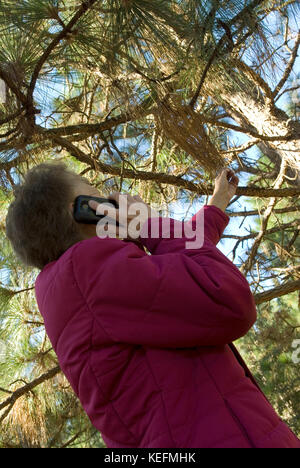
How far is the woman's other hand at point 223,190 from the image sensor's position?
831 mm

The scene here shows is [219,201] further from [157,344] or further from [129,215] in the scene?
[157,344]

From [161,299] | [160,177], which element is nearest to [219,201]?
[161,299]

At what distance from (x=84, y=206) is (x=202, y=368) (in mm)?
269

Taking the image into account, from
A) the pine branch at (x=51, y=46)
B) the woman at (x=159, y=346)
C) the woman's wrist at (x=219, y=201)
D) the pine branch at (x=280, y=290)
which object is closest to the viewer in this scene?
the woman at (x=159, y=346)

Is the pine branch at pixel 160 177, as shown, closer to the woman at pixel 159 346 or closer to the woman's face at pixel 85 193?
the woman's face at pixel 85 193

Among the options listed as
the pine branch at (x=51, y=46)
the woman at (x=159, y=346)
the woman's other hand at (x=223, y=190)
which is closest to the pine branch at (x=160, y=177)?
the pine branch at (x=51, y=46)

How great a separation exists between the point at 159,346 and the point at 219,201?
1.03 feet

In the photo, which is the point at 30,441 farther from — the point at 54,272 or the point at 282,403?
the point at 282,403

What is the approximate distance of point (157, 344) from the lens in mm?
602

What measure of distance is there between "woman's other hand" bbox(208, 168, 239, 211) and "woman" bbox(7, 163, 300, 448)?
0.63ft

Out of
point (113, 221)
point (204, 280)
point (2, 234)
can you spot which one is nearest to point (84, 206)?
point (113, 221)

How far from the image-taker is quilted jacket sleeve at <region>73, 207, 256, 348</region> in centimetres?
60

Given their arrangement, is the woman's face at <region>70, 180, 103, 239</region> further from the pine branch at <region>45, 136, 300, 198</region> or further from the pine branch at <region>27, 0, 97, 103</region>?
the pine branch at <region>45, 136, 300, 198</region>

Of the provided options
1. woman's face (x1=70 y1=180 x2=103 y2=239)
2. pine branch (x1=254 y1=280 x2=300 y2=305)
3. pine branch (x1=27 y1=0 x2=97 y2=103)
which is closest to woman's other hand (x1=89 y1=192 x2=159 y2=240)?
woman's face (x1=70 y1=180 x2=103 y2=239)
